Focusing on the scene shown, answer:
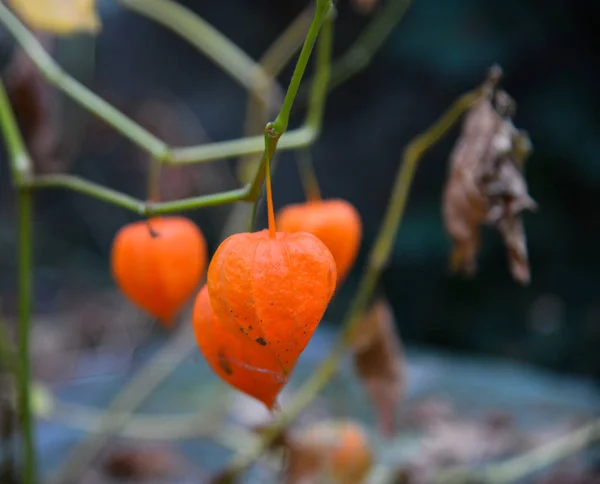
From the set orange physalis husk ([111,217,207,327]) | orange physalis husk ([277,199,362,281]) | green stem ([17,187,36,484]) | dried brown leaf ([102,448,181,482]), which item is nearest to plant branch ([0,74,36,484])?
green stem ([17,187,36,484])

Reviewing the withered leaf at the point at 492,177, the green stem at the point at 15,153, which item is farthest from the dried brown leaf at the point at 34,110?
the withered leaf at the point at 492,177

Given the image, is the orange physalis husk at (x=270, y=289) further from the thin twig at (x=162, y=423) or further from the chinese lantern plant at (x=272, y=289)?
the thin twig at (x=162, y=423)

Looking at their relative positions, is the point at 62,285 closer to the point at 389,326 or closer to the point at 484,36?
the point at 484,36

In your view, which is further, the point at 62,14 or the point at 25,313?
the point at 62,14

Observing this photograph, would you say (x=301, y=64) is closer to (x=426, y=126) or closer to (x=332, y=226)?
(x=332, y=226)

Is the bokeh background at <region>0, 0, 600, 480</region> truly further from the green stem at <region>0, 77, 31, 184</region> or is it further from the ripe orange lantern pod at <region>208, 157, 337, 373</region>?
the ripe orange lantern pod at <region>208, 157, 337, 373</region>

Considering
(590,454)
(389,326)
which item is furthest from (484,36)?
(389,326)

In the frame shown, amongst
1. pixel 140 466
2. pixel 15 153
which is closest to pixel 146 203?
pixel 15 153
